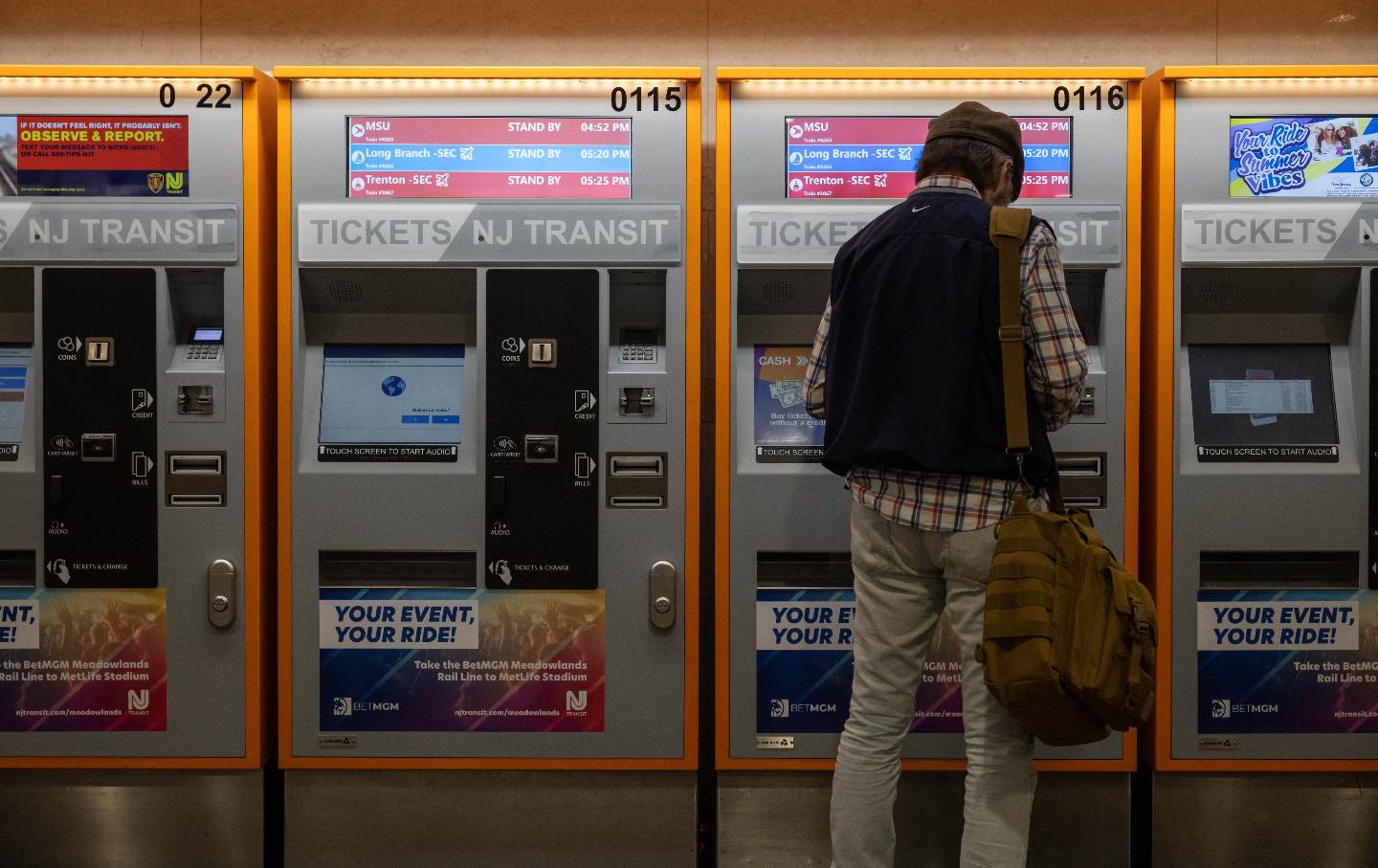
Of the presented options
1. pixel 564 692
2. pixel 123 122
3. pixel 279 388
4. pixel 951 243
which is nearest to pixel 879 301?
pixel 951 243

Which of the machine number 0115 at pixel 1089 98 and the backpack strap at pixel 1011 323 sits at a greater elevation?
the machine number 0115 at pixel 1089 98

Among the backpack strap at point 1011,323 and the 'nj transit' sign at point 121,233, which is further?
the 'nj transit' sign at point 121,233

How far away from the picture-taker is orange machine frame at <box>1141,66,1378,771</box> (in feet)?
8.53

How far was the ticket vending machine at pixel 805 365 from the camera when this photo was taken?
8.54ft

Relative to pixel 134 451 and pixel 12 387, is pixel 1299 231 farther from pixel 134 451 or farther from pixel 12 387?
pixel 12 387

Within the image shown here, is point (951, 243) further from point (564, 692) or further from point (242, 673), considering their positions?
point (242, 673)

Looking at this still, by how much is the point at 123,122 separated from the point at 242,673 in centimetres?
151

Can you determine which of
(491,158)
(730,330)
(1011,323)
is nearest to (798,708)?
(730,330)

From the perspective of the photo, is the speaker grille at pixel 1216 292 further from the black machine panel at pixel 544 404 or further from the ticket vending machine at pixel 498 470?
the black machine panel at pixel 544 404

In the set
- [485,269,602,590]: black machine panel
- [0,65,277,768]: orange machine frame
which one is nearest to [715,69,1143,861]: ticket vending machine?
[485,269,602,590]: black machine panel

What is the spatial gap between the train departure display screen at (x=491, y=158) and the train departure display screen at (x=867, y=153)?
1.50 ft

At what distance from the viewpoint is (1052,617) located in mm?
1861

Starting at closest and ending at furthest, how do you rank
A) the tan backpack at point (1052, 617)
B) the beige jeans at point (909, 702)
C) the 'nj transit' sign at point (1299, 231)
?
the tan backpack at point (1052, 617) → the beige jeans at point (909, 702) → the 'nj transit' sign at point (1299, 231)

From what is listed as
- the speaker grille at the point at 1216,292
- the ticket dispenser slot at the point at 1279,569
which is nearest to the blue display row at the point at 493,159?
the speaker grille at the point at 1216,292
